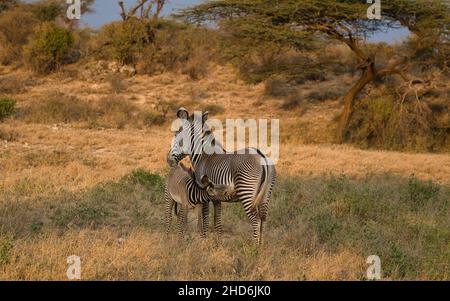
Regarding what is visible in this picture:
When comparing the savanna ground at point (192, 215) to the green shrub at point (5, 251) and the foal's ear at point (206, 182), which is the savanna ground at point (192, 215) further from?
the foal's ear at point (206, 182)

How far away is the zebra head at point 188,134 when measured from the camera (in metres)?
6.67

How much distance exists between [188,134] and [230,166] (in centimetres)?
63

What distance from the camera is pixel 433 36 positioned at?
54.4 ft

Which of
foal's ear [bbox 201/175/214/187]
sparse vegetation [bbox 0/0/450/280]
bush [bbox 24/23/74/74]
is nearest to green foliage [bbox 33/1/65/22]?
sparse vegetation [bbox 0/0/450/280]

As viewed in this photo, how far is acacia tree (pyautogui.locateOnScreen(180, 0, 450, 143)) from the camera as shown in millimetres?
16375

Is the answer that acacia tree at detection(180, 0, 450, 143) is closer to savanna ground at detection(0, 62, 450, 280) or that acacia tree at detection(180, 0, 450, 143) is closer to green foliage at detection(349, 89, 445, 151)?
green foliage at detection(349, 89, 445, 151)

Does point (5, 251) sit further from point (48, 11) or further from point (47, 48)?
point (48, 11)

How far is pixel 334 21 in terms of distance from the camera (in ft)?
56.3

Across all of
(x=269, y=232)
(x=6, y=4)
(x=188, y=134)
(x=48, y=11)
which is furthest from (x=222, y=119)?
(x=6, y=4)

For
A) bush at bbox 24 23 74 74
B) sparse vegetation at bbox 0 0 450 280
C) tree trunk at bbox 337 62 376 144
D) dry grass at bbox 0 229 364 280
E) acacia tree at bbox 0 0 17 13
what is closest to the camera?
dry grass at bbox 0 229 364 280

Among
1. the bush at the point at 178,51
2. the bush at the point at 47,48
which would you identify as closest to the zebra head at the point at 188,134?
the bush at the point at 178,51

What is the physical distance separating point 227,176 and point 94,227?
6.45 feet

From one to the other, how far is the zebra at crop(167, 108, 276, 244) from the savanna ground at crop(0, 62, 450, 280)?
47cm

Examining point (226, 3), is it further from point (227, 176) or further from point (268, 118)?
point (227, 176)
